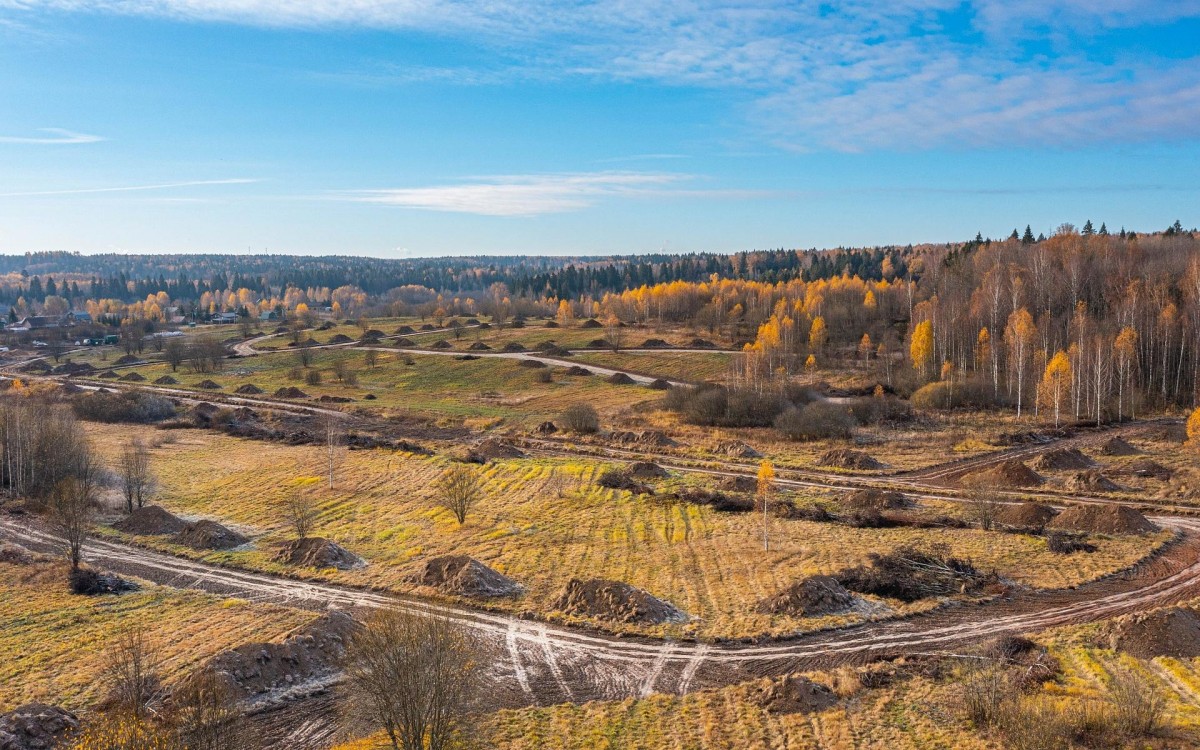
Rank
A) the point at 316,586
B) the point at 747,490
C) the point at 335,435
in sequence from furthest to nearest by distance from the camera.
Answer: the point at 335,435
the point at 747,490
the point at 316,586

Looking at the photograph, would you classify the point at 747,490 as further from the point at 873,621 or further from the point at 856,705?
the point at 856,705

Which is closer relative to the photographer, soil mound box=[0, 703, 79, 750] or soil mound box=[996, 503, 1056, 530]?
soil mound box=[0, 703, 79, 750]


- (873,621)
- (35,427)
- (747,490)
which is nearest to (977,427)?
(747,490)

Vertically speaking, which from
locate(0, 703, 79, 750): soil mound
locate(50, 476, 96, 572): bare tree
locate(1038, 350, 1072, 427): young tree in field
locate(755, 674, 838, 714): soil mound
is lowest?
locate(755, 674, 838, 714): soil mound

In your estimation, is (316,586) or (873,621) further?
(316,586)

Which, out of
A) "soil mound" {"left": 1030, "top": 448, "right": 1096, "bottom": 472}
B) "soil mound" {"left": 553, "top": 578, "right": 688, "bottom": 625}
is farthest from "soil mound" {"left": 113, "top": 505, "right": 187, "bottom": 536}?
"soil mound" {"left": 1030, "top": 448, "right": 1096, "bottom": 472}

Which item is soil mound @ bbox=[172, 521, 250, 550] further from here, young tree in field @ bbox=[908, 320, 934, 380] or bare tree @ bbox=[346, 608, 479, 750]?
young tree in field @ bbox=[908, 320, 934, 380]

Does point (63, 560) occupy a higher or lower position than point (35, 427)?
lower
